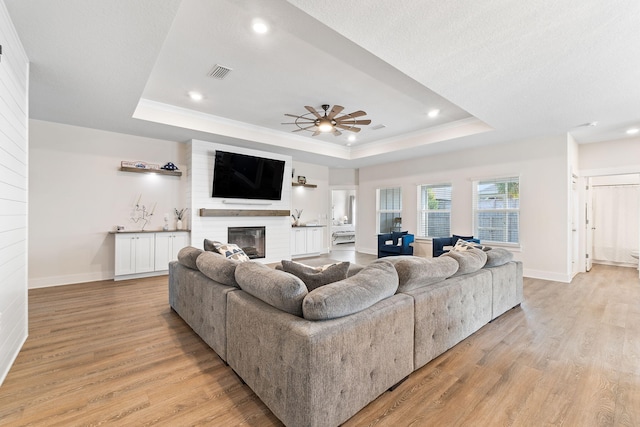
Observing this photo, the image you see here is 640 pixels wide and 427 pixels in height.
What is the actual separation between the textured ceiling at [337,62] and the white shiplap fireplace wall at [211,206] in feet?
1.65

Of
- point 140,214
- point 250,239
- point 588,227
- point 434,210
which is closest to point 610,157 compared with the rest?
point 588,227

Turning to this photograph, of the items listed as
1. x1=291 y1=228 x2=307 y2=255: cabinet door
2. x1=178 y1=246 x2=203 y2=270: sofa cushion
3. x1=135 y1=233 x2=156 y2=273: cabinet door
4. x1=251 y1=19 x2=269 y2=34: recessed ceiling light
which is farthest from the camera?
x1=291 y1=228 x2=307 y2=255: cabinet door


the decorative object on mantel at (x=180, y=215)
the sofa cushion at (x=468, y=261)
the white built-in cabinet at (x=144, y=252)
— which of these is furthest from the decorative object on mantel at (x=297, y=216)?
the sofa cushion at (x=468, y=261)

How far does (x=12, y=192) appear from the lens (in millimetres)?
2346

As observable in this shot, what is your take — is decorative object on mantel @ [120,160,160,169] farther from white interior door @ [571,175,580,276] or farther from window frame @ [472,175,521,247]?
white interior door @ [571,175,580,276]

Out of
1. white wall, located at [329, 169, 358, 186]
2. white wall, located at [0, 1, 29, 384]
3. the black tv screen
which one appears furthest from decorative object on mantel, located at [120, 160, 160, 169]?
white wall, located at [329, 169, 358, 186]

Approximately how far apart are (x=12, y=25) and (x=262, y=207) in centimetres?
475

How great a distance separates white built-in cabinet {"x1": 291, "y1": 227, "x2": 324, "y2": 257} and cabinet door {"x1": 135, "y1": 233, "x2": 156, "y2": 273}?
3.22 m

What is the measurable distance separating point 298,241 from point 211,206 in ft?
8.28

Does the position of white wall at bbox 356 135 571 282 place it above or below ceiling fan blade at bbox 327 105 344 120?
below

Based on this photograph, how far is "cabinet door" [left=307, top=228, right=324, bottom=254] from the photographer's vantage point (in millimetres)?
7793

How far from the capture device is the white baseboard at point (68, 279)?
14.9 feet

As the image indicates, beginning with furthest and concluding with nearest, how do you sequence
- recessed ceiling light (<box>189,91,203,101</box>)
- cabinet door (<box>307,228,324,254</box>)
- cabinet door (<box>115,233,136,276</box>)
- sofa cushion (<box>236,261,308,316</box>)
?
1. cabinet door (<box>307,228,324,254</box>)
2. cabinet door (<box>115,233,136,276</box>)
3. recessed ceiling light (<box>189,91,203,101</box>)
4. sofa cushion (<box>236,261,308,316</box>)

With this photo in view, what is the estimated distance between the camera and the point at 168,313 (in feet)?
11.2
